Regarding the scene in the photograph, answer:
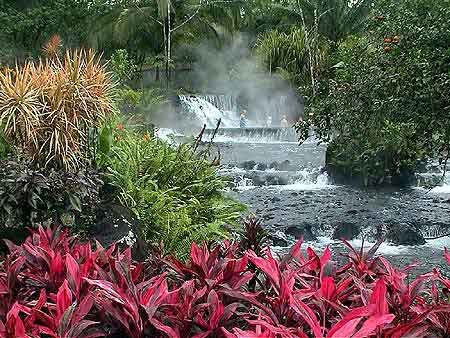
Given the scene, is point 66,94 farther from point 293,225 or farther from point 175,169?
point 293,225

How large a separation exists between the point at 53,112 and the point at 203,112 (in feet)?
58.2

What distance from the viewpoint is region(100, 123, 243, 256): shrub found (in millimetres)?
5152

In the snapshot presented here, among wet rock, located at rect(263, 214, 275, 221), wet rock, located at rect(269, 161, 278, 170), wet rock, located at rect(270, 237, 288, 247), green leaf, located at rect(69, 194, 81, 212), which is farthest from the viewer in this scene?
wet rock, located at rect(269, 161, 278, 170)

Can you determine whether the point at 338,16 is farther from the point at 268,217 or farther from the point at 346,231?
the point at 346,231

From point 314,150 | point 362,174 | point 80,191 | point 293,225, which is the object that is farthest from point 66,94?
point 314,150

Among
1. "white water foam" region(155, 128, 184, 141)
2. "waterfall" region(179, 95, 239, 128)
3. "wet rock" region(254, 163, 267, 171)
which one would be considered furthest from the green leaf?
"waterfall" region(179, 95, 239, 128)

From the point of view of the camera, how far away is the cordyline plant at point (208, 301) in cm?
159

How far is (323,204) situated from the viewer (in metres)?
11.4

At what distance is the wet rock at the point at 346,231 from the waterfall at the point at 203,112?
1209cm

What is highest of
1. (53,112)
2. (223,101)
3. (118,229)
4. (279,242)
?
(223,101)

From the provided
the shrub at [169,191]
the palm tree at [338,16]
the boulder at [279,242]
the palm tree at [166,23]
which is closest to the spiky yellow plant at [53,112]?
the shrub at [169,191]

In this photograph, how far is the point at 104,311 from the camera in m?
1.78

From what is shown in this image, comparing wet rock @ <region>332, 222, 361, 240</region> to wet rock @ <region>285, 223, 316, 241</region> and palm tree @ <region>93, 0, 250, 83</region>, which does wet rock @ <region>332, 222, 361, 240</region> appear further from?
palm tree @ <region>93, 0, 250, 83</region>

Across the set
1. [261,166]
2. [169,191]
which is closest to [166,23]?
[261,166]
